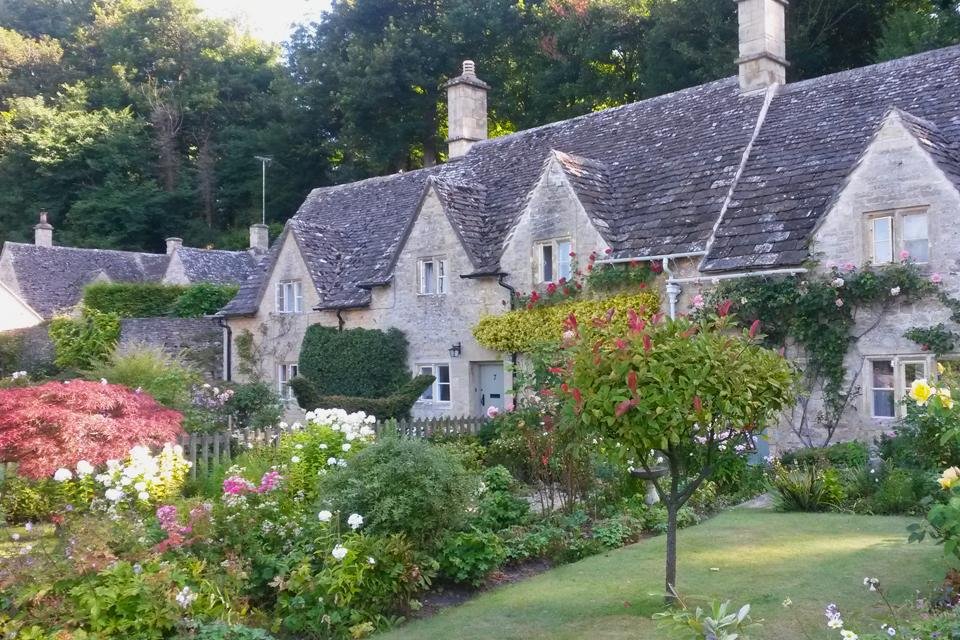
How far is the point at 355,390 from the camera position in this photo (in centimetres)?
2388

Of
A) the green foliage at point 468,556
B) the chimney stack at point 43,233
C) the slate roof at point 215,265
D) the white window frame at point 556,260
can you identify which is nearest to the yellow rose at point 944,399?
the green foliage at point 468,556

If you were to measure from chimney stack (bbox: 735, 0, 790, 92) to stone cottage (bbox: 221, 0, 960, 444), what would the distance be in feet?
0.16

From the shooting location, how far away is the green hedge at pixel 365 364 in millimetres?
23812

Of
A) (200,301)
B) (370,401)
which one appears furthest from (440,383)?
(200,301)

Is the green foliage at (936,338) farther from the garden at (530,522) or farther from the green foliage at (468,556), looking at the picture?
the green foliage at (468,556)

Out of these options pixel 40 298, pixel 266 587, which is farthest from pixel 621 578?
pixel 40 298

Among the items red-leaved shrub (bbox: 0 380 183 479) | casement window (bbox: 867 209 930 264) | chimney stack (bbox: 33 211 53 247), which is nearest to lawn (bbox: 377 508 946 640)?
red-leaved shrub (bbox: 0 380 183 479)

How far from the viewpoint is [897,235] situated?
52.1ft

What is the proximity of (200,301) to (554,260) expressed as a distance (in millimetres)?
20081

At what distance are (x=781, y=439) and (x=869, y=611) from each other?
9999mm

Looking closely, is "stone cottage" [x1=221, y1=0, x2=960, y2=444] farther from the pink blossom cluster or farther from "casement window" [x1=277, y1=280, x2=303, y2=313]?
the pink blossom cluster

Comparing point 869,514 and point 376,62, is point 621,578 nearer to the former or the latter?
point 869,514

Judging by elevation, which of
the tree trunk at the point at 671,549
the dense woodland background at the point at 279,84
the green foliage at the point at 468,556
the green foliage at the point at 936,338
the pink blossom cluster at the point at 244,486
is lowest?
the green foliage at the point at 468,556

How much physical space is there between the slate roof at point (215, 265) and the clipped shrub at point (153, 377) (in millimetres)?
24863
